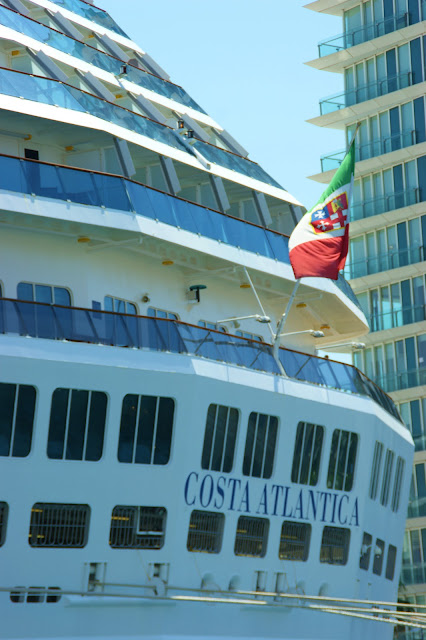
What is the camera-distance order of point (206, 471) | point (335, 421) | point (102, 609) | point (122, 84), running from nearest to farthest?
1. point (102, 609)
2. point (206, 471)
3. point (335, 421)
4. point (122, 84)

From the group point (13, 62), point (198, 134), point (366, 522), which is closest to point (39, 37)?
point (13, 62)

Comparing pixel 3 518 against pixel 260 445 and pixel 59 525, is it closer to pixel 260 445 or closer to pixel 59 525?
pixel 59 525

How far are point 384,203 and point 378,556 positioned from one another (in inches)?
1240

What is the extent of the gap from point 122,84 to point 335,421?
38.3 feet

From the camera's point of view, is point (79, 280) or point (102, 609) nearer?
point (102, 609)

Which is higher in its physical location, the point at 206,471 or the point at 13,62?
the point at 13,62

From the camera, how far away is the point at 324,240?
2888 cm

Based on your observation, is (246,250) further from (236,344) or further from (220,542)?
(220,542)

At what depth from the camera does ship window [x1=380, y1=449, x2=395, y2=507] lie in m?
33.6

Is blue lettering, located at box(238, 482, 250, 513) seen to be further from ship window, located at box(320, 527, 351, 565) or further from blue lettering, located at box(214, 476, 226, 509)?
ship window, located at box(320, 527, 351, 565)

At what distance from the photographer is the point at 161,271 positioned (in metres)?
30.7

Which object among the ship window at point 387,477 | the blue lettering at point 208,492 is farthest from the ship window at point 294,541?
the ship window at point 387,477

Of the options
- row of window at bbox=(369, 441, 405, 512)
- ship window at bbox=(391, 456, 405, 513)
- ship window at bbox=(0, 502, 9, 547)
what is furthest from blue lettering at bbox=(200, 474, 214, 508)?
ship window at bbox=(391, 456, 405, 513)

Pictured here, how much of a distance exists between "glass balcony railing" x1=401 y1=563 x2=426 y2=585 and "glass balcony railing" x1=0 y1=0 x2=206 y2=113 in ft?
86.2
